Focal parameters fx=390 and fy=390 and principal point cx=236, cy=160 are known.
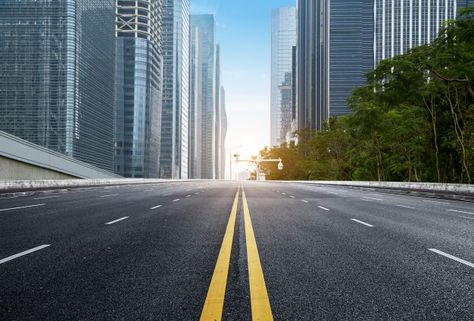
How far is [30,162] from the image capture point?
120 ft

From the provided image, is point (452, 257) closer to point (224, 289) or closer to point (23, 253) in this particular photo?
point (224, 289)

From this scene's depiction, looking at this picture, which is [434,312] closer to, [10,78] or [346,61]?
[10,78]

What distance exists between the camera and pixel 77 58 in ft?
377

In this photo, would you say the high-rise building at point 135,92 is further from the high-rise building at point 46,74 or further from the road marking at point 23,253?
the road marking at point 23,253

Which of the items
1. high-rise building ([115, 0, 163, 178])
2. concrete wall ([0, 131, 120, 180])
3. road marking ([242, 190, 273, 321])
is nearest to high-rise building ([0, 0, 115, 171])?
high-rise building ([115, 0, 163, 178])

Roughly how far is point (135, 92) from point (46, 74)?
3874 centimetres

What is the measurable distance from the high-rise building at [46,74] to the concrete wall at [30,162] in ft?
229

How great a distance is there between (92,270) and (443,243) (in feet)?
20.6

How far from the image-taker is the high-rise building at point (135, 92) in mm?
→ 144500

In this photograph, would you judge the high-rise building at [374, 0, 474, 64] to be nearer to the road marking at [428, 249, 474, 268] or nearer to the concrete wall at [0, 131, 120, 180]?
the concrete wall at [0, 131, 120, 180]

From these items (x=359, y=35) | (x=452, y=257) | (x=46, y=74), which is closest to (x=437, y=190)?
(x=452, y=257)

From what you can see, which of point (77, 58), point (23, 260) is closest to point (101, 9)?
point (77, 58)

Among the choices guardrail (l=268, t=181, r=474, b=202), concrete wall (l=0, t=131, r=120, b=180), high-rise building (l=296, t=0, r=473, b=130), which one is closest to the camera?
guardrail (l=268, t=181, r=474, b=202)

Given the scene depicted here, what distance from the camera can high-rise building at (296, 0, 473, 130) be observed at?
16888 centimetres
